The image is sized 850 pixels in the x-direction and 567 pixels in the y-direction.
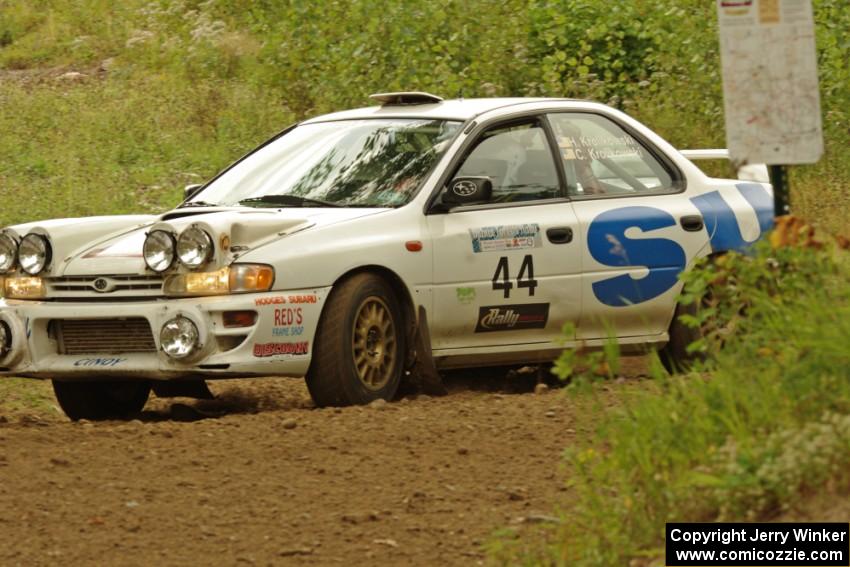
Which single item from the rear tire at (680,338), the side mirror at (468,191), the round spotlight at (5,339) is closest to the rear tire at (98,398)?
the round spotlight at (5,339)

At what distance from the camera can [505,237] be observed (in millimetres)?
8445

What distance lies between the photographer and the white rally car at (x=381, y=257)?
25.2 ft

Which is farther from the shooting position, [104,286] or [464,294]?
[464,294]

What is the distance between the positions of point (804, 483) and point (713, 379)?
2.08 ft

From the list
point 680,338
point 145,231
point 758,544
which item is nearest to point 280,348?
point 145,231

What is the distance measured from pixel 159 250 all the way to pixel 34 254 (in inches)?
30.0

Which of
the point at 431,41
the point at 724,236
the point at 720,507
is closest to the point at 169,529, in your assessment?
the point at 720,507

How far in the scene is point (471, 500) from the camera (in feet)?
19.6

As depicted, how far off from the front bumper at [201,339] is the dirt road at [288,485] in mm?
240

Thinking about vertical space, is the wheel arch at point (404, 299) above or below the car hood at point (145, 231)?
below

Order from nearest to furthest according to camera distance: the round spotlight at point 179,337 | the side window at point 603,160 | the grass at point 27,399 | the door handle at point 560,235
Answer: the round spotlight at point 179,337
the door handle at point 560,235
the side window at point 603,160
the grass at point 27,399

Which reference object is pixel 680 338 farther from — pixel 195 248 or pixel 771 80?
pixel 771 80

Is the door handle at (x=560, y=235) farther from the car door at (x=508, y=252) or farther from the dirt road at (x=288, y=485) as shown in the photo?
the dirt road at (x=288, y=485)

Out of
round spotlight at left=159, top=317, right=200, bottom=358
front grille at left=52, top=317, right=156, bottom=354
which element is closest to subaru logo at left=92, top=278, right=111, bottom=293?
front grille at left=52, top=317, right=156, bottom=354
